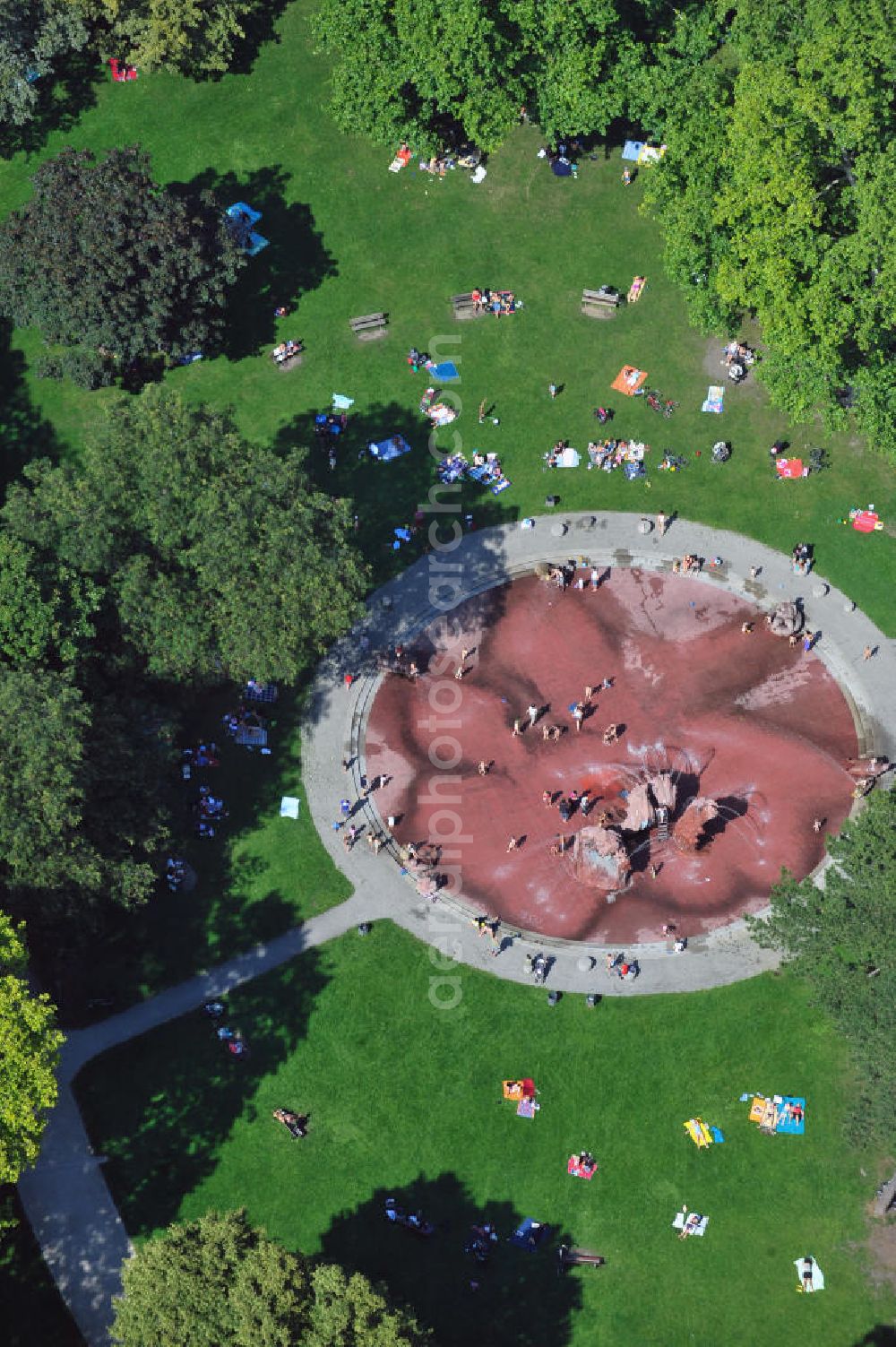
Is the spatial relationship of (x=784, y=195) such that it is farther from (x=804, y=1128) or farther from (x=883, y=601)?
(x=804, y=1128)

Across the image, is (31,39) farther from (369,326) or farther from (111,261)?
(369,326)

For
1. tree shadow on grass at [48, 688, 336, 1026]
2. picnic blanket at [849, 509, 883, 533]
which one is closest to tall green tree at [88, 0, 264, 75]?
tree shadow on grass at [48, 688, 336, 1026]

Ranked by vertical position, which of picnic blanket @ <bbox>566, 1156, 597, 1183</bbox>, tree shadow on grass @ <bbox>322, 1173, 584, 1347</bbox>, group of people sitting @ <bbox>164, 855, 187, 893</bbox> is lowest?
tree shadow on grass @ <bbox>322, 1173, 584, 1347</bbox>

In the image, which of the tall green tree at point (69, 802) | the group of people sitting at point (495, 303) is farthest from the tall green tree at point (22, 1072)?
the group of people sitting at point (495, 303)

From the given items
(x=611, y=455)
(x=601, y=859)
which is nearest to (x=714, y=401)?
(x=611, y=455)

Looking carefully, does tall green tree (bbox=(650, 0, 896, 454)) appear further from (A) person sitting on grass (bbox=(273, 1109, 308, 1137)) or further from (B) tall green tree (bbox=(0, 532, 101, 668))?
(A) person sitting on grass (bbox=(273, 1109, 308, 1137))
